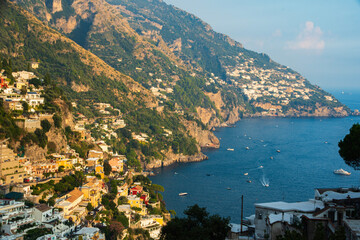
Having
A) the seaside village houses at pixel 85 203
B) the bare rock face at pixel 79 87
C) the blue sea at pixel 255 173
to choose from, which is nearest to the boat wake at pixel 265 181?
the blue sea at pixel 255 173

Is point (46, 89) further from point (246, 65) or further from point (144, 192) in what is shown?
point (246, 65)

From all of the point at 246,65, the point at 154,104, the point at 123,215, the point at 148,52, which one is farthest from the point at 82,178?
the point at 246,65

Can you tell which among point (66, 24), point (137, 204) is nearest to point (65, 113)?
point (137, 204)

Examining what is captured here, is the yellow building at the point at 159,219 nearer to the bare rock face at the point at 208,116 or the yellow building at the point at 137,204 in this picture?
the yellow building at the point at 137,204

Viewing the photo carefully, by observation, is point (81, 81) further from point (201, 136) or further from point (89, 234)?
point (89, 234)

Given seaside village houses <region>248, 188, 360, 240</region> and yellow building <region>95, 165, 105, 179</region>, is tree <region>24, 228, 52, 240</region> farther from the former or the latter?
yellow building <region>95, 165, 105, 179</region>

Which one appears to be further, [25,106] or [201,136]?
[201,136]
